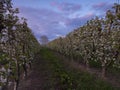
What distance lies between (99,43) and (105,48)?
2.13 m

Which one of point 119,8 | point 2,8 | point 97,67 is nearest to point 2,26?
point 2,8

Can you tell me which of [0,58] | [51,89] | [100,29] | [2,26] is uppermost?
[100,29]

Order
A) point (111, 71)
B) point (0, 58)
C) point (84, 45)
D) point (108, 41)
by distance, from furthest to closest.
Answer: point (84, 45) < point (111, 71) < point (108, 41) < point (0, 58)

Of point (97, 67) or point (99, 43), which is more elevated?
point (99, 43)

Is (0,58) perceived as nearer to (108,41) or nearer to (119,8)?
(119,8)

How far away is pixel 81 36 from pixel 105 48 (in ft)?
29.7

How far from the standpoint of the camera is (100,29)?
1172 inches

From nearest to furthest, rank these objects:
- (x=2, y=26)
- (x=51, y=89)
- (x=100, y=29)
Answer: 1. (x=2, y=26)
2. (x=51, y=89)
3. (x=100, y=29)

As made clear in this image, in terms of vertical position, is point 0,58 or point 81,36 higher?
point 81,36

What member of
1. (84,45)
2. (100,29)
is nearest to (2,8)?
(100,29)

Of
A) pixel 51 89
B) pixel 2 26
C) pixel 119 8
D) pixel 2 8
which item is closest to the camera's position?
pixel 2 8

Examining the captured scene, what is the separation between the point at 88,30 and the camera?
33438 millimetres

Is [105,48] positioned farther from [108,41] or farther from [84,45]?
[84,45]

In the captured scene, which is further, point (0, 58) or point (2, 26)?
point (2, 26)
